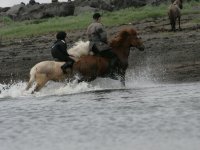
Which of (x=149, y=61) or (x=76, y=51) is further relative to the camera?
(x=149, y=61)

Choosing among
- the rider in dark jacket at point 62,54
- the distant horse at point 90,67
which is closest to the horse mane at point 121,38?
the distant horse at point 90,67

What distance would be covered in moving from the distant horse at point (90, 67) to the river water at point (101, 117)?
0.30 metres

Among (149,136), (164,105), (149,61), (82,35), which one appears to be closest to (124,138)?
(149,136)

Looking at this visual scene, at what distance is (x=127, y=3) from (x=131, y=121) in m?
35.8

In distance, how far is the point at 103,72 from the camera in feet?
68.6

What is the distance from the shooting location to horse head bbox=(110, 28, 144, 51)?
21438mm

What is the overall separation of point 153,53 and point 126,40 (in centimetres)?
649

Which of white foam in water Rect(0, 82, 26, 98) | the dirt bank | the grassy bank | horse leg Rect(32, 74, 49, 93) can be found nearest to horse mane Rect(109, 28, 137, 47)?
the dirt bank

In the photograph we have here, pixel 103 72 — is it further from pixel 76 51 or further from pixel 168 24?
pixel 168 24

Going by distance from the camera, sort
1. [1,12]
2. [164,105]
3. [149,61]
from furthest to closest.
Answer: [1,12], [149,61], [164,105]

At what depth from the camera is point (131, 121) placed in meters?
14.6

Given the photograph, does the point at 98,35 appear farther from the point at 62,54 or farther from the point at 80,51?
the point at 62,54

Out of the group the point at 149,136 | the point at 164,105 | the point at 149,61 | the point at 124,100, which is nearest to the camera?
the point at 149,136

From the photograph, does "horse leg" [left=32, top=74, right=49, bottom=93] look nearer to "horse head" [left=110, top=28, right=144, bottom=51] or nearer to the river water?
the river water
